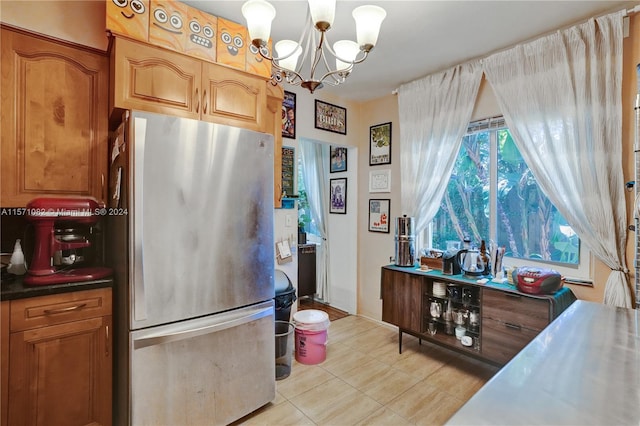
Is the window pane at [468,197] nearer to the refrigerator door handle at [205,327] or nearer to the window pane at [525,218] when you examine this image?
the window pane at [525,218]

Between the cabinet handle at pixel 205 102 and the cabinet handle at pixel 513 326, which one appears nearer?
the cabinet handle at pixel 205 102

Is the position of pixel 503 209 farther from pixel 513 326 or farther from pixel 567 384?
pixel 567 384

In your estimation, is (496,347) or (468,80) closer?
(496,347)

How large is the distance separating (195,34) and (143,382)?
77.2 inches

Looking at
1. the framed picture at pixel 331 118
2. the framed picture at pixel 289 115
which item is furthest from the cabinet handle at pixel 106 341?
the framed picture at pixel 331 118

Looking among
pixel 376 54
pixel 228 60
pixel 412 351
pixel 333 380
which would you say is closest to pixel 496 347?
pixel 412 351

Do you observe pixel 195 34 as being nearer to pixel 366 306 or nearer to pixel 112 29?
pixel 112 29

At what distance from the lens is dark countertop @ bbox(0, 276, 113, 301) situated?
1.41m

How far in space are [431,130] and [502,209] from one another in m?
0.96

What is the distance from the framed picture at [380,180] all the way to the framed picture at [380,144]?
0.11 m

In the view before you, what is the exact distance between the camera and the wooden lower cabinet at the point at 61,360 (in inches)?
56.4

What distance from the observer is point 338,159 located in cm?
398

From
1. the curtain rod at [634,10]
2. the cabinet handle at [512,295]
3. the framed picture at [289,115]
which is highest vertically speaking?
the curtain rod at [634,10]

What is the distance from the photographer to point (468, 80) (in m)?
2.71
